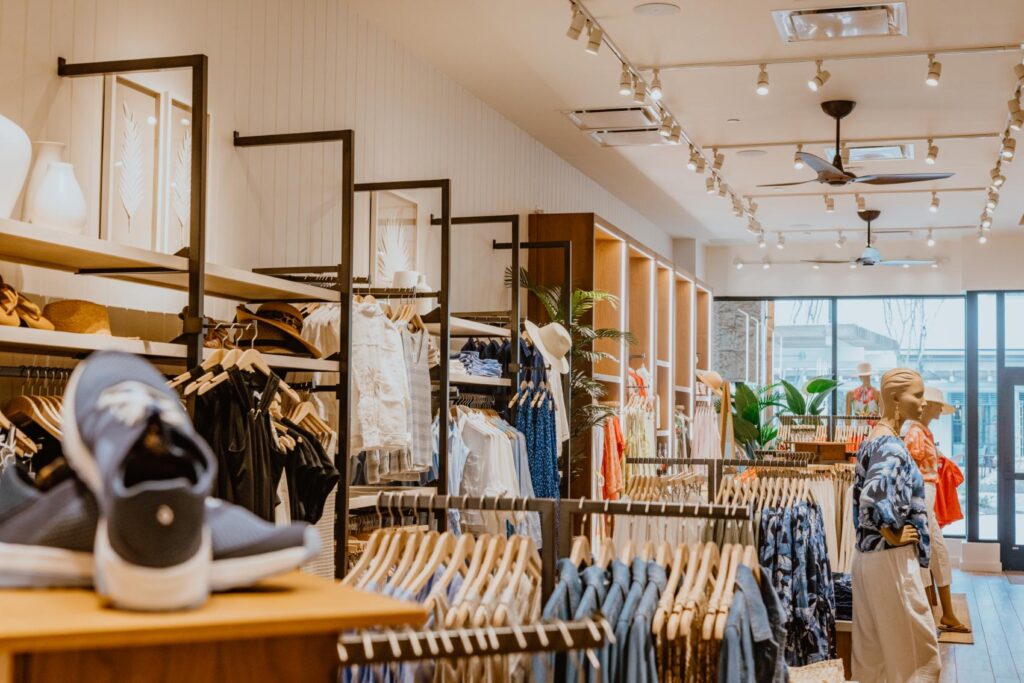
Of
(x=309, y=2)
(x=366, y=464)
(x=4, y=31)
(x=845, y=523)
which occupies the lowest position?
(x=845, y=523)

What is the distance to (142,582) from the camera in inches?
41.1

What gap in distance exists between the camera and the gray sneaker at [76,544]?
1.10 meters

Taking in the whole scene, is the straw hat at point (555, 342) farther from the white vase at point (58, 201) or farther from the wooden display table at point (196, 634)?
the wooden display table at point (196, 634)

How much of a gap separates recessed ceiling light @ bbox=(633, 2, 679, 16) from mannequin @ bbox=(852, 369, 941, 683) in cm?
214

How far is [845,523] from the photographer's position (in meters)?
6.47

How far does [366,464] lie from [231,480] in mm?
1342

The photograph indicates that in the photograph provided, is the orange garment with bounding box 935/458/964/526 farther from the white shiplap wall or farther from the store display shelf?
the store display shelf

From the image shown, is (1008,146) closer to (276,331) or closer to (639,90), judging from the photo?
(639,90)

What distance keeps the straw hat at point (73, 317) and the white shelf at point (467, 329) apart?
2.30m

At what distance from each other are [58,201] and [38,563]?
2007 millimetres

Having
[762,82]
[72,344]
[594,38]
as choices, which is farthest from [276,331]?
[762,82]

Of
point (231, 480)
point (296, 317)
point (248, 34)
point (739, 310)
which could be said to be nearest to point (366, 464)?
point (296, 317)

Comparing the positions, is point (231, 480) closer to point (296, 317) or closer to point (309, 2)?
point (296, 317)

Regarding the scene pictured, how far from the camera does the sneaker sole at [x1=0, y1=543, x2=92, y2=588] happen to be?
110cm
